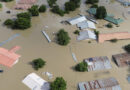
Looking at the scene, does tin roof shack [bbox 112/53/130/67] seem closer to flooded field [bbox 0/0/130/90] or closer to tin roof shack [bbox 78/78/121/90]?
flooded field [bbox 0/0/130/90]

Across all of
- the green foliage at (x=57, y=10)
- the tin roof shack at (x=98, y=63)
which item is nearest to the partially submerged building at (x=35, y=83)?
the tin roof shack at (x=98, y=63)

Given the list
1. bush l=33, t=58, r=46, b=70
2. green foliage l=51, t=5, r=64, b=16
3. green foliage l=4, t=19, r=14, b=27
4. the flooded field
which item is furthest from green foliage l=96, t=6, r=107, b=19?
green foliage l=4, t=19, r=14, b=27

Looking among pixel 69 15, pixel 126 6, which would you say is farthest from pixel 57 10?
pixel 126 6

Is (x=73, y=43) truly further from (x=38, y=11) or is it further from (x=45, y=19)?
(x=38, y=11)

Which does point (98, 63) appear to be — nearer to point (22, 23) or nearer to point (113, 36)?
point (113, 36)

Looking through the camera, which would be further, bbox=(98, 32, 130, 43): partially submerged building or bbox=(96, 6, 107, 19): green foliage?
bbox=(96, 6, 107, 19): green foliage

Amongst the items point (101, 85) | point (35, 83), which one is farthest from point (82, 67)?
point (35, 83)

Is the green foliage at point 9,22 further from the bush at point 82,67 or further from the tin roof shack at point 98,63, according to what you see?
the tin roof shack at point 98,63
